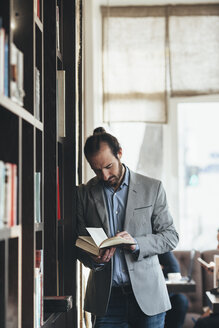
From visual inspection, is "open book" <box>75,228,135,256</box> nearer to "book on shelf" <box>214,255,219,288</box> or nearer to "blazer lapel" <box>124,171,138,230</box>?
"blazer lapel" <box>124,171,138,230</box>

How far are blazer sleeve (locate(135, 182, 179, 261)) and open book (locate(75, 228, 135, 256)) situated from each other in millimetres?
130

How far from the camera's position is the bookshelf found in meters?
1.73

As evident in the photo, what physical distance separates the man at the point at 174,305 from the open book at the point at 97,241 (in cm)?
202

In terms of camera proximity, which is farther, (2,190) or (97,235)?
(97,235)

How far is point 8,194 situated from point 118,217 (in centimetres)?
102

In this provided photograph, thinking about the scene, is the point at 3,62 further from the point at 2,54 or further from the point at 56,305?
the point at 56,305

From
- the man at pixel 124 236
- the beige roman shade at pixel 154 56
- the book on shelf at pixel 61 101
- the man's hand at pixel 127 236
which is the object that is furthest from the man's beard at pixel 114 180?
the beige roman shade at pixel 154 56

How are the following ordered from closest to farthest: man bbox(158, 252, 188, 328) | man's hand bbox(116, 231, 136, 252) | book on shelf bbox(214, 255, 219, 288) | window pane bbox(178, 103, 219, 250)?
man's hand bbox(116, 231, 136, 252), book on shelf bbox(214, 255, 219, 288), man bbox(158, 252, 188, 328), window pane bbox(178, 103, 219, 250)

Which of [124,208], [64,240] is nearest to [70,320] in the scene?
[64,240]

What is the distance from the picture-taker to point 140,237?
2.59 m

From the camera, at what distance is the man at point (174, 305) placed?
4426 mm

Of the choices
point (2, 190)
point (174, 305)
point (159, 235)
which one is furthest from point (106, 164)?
point (174, 305)

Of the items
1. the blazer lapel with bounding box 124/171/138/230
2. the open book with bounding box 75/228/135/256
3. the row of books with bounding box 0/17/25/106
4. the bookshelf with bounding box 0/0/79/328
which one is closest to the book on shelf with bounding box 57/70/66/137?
the bookshelf with bounding box 0/0/79/328

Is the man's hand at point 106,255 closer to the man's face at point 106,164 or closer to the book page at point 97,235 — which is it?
the book page at point 97,235
